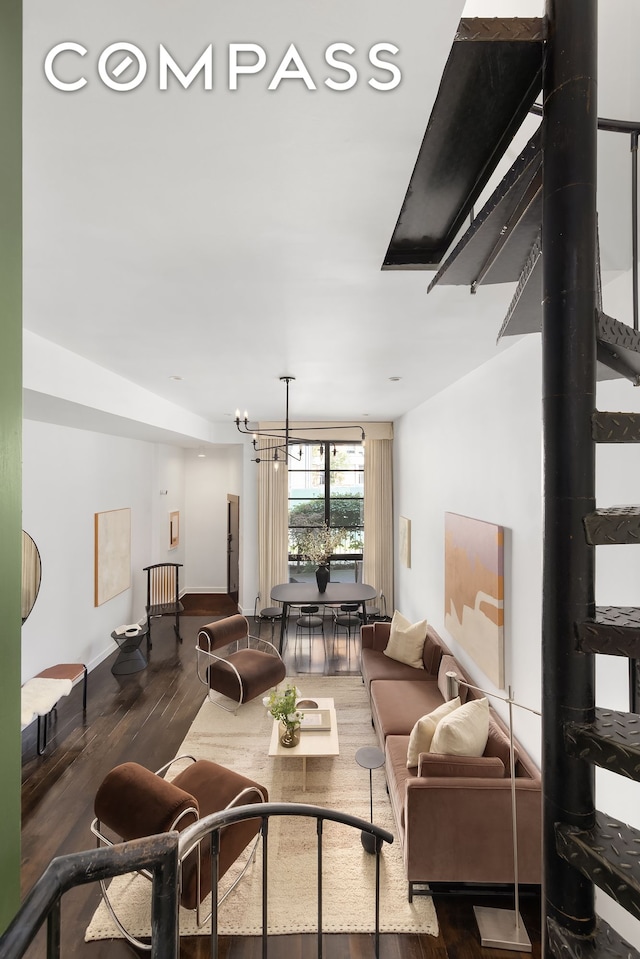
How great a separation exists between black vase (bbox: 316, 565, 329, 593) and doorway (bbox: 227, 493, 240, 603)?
2.52 meters

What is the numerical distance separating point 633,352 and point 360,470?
747cm

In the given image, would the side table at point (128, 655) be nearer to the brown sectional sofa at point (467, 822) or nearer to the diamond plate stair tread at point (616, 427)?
the brown sectional sofa at point (467, 822)

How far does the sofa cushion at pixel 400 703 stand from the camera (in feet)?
12.8

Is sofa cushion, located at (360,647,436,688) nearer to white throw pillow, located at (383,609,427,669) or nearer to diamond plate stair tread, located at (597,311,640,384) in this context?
white throw pillow, located at (383,609,427,669)

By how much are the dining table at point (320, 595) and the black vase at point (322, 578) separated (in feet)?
0.18

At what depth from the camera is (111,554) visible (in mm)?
6227

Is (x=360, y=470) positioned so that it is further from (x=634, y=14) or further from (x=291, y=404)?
(x=634, y=14)

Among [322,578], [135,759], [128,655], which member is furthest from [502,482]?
[128,655]

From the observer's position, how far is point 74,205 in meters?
1.60

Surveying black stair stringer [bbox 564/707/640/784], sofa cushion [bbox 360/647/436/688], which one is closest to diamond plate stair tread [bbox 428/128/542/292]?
black stair stringer [bbox 564/707/640/784]

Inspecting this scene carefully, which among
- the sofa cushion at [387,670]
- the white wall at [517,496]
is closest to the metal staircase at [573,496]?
the white wall at [517,496]

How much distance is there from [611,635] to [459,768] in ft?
8.01

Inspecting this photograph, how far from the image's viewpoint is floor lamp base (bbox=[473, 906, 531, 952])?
245 centimetres

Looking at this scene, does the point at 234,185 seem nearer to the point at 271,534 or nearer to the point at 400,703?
the point at 400,703
